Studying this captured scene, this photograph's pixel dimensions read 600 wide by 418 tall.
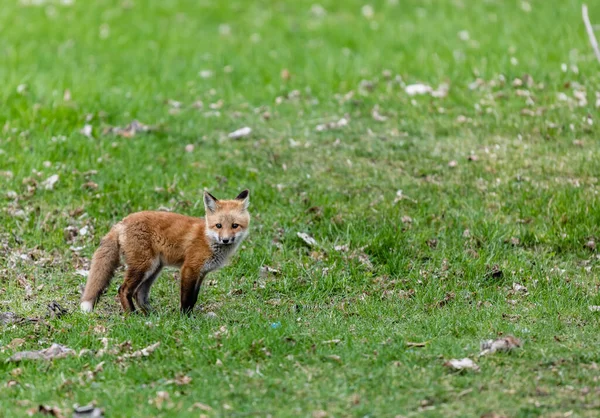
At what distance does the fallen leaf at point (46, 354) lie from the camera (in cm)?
720

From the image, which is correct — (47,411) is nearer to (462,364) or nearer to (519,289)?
(462,364)

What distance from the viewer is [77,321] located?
319 inches

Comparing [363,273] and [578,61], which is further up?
[578,61]

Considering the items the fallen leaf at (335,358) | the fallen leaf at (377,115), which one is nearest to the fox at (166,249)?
the fallen leaf at (335,358)

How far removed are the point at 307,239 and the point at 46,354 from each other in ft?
12.2

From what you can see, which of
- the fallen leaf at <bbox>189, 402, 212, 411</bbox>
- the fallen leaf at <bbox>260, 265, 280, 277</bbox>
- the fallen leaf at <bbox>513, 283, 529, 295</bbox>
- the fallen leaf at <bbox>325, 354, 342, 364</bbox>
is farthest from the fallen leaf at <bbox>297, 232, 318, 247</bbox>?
the fallen leaf at <bbox>189, 402, 212, 411</bbox>

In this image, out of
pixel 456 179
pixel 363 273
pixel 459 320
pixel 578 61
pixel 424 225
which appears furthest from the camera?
pixel 578 61

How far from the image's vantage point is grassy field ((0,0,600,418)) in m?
6.68

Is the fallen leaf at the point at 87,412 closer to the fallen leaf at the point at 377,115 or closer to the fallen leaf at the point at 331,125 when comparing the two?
the fallen leaf at the point at 331,125

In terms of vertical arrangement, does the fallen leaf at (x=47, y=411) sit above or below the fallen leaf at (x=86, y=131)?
above

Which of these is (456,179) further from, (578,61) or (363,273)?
(578,61)

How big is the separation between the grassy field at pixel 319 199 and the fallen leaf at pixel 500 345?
A: 0.25ft

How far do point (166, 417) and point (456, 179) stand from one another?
6.44m

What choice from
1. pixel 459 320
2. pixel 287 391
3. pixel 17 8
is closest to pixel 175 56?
pixel 17 8
